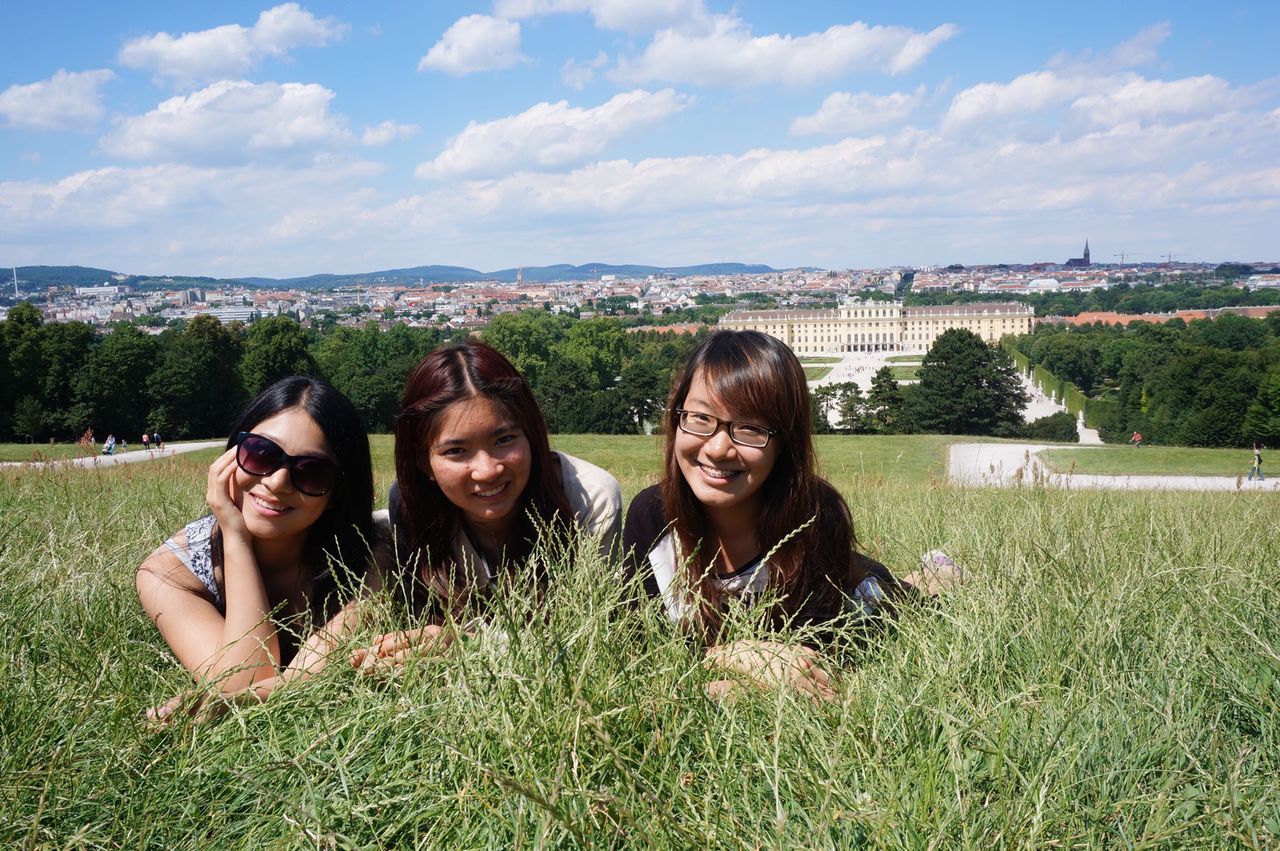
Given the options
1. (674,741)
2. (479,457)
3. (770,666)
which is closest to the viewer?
(674,741)

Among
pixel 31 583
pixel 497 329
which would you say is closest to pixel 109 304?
pixel 497 329

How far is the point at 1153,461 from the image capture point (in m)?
19.2

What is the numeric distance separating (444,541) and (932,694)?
1469 mm

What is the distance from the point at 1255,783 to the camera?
1547mm

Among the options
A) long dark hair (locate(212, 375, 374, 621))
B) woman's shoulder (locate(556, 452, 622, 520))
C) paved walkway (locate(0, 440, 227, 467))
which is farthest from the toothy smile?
paved walkway (locate(0, 440, 227, 467))

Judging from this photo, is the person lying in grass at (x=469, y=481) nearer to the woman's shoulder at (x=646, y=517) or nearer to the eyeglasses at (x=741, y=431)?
the woman's shoulder at (x=646, y=517)

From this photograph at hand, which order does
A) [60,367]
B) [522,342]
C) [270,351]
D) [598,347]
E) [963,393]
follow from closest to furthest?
1. [60,367]
2. [270,351]
3. [963,393]
4. [522,342]
5. [598,347]

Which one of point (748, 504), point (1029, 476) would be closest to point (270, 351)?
point (1029, 476)

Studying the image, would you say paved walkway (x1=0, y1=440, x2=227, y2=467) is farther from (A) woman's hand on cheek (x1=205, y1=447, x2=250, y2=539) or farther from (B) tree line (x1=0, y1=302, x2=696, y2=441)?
(B) tree line (x1=0, y1=302, x2=696, y2=441)

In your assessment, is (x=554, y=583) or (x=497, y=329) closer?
(x=554, y=583)

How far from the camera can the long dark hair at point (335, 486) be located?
8.36ft

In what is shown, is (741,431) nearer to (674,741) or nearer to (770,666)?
(770,666)

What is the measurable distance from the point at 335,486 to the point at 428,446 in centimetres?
28

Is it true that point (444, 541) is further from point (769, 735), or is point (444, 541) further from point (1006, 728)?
point (1006, 728)
